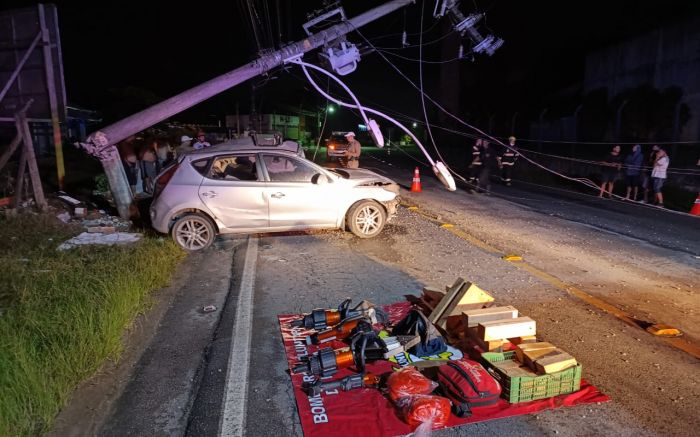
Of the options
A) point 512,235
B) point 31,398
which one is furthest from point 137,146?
point 31,398

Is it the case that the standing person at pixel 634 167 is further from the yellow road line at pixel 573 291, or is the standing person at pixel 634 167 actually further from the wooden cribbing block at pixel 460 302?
the wooden cribbing block at pixel 460 302

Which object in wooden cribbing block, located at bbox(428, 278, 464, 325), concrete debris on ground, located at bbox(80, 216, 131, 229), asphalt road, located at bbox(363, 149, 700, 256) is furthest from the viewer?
concrete debris on ground, located at bbox(80, 216, 131, 229)

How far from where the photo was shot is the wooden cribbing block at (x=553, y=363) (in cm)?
368

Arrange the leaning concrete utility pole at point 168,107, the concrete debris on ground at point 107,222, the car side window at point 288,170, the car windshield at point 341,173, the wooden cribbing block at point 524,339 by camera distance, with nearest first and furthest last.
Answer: the wooden cribbing block at point 524,339 → the car side window at point 288,170 → the car windshield at point 341,173 → the concrete debris on ground at point 107,222 → the leaning concrete utility pole at point 168,107

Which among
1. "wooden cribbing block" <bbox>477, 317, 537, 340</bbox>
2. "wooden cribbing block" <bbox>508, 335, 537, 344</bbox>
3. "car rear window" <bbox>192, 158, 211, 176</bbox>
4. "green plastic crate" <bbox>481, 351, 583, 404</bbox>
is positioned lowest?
"green plastic crate" <bbox>481, 351, 583, 404</bbox>

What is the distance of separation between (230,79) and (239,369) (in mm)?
7926

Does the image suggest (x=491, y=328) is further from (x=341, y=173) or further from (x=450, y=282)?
(x=341, y=173)

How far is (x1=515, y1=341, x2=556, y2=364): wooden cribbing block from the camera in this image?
385cm

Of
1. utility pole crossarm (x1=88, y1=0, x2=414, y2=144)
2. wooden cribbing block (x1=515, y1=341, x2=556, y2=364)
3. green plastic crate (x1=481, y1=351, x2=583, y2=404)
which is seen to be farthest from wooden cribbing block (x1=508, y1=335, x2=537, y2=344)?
utility pole crossarm (x1=88, y1=0, x2=414, y2=144)

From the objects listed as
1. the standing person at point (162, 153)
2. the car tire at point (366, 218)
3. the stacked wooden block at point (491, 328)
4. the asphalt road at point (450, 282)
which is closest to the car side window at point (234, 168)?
the asphalt road at point (450, 282)

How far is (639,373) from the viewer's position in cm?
409

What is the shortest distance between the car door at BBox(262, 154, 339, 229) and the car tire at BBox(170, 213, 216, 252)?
1080 mm

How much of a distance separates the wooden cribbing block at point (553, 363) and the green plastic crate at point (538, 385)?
32 millimetres

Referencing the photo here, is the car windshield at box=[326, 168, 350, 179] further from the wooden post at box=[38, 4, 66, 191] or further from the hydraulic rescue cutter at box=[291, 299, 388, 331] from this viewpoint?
the wooden post at box=[38, 4, 66, 191]
